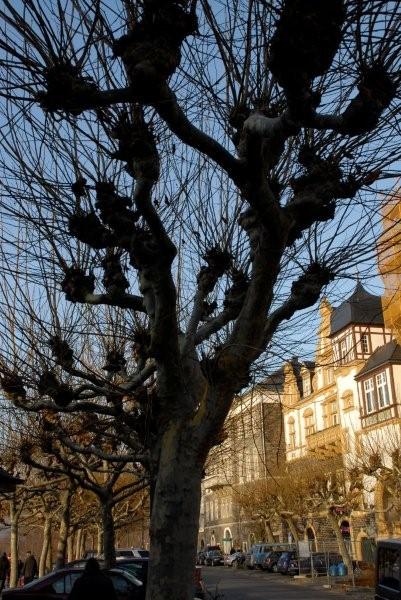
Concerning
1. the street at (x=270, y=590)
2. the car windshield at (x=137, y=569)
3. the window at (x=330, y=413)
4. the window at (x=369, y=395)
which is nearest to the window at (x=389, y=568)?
the car windshield at (x=137, y=569)

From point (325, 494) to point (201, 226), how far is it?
92.1 feet

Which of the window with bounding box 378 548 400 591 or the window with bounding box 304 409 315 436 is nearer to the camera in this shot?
the window with bounding box 378 548 400 591

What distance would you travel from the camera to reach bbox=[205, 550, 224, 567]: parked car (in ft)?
179

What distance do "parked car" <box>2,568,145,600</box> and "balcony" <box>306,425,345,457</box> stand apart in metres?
28.7

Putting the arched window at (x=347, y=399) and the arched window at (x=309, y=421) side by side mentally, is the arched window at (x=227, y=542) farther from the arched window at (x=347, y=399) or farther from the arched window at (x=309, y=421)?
the arched window at (x=347, y=399)

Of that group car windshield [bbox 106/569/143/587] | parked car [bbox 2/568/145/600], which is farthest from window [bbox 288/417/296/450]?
car windshield [bbox 106/569/143/587]

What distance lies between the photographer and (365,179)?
663cm

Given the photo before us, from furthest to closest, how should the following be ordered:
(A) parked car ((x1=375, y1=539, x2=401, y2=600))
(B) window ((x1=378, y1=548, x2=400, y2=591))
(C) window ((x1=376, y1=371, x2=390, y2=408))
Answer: (C) window ((x1=376, y1=371, x2=390, y2=408))
(B) window ((x1=378, y1=548, x2=400, y2=591))
(A) parked car ((x1=375, y1=539, x2=401, y2=600))

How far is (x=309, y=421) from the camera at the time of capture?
1957 inches

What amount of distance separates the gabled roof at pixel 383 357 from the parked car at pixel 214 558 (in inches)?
918

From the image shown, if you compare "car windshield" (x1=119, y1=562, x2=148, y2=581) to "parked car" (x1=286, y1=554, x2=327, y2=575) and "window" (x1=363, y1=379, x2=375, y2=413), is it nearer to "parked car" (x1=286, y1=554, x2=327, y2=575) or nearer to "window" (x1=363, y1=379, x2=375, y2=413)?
"parked car" (x1=286, y1=554, x2=327, y2=575)

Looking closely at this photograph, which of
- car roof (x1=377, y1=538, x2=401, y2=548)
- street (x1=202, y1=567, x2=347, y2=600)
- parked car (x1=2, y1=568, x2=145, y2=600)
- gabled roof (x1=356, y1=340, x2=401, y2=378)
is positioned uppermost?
gabled roof (x1=356, y1=340, x2=401, y2=378)

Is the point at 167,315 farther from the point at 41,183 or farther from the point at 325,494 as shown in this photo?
the point at 325,494

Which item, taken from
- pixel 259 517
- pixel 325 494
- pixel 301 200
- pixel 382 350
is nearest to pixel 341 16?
pixel 301 200
